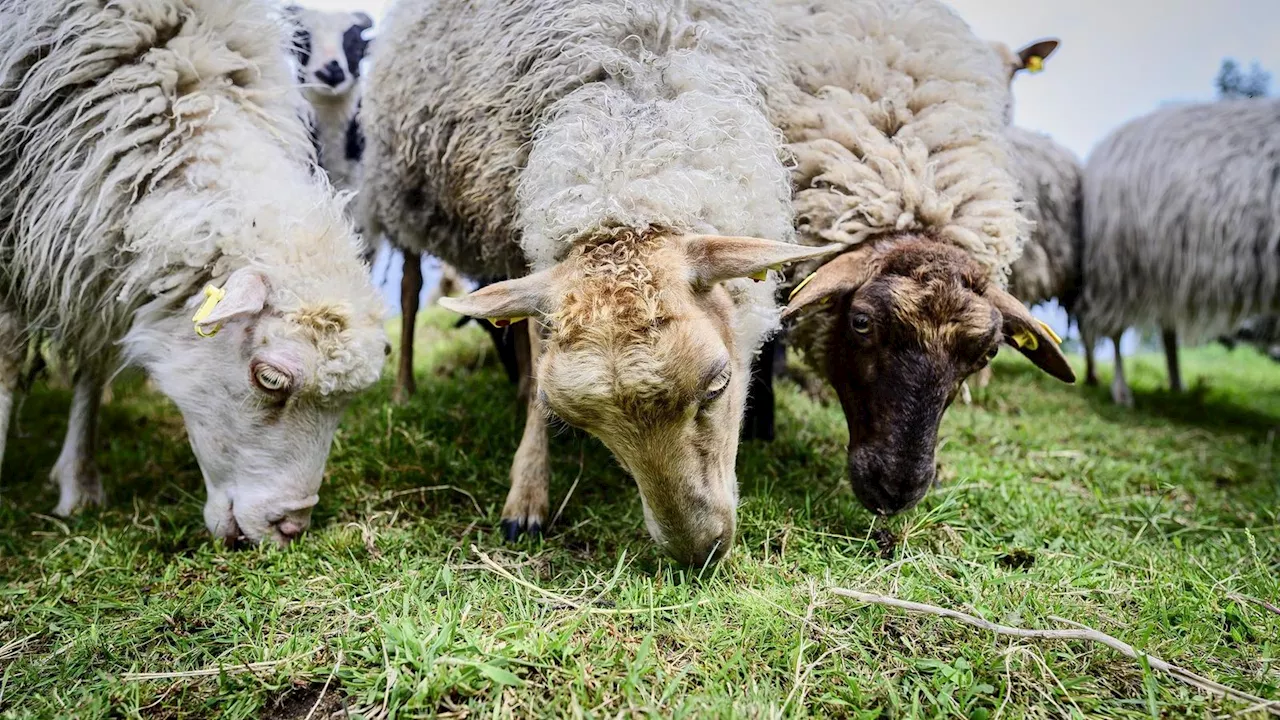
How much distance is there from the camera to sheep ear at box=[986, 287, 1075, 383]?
8.54 ft

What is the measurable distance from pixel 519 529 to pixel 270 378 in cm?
95

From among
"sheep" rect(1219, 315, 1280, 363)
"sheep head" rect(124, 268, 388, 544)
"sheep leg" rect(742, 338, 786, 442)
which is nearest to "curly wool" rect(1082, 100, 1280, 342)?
"sheep" rect(1219, 315, 1280, 363)

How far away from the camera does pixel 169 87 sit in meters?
2.60

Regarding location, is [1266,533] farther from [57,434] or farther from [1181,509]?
[57,434]

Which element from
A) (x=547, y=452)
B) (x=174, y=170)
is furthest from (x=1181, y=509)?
(x=174, y=170)

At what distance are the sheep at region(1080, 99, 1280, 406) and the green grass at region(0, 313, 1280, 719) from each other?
1.71 m

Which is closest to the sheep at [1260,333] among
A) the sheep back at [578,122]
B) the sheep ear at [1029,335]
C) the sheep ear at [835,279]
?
the sheep ear at [1029,335]

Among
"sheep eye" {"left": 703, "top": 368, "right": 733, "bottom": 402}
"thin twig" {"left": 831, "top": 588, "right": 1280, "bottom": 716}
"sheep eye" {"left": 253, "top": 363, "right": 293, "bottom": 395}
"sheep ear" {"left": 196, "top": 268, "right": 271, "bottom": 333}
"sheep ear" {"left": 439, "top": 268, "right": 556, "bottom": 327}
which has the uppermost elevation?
"sheep ear" {"left": 439, "top": 268, "right": 556, "bottom": 327}

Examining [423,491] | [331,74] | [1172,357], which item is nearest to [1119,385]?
[1172,357]

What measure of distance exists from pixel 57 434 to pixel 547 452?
312 cm

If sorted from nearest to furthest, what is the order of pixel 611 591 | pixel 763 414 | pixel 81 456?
1. pixel 611 591
2. pixel 81 456
3. pixel 763 414

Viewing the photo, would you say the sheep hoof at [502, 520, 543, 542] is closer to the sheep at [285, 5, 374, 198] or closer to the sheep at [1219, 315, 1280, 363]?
the sheep at [285, 5, 374, 198]

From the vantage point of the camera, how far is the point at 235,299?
2.28 m

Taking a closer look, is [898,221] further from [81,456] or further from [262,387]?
[81,456]
